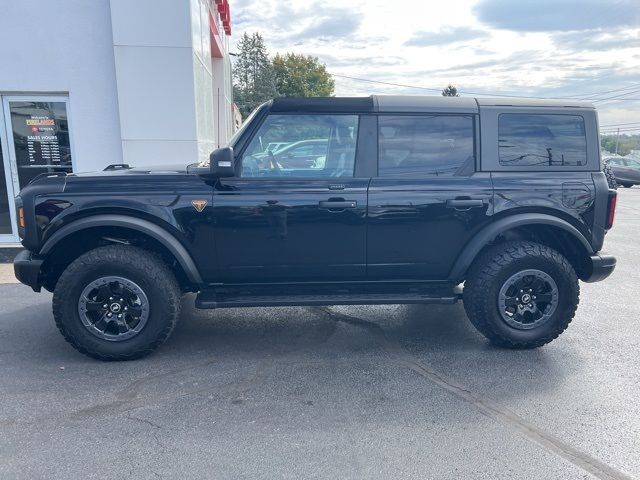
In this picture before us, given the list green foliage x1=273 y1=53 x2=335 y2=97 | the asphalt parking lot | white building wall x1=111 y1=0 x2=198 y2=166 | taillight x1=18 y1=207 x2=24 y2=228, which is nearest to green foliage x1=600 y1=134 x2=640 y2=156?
green foliage x1=273 y1=53 x2=335 y2=97

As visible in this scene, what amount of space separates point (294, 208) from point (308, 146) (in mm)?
561

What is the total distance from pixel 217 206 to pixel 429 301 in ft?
6.30

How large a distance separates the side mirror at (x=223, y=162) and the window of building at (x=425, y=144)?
48.0 inches

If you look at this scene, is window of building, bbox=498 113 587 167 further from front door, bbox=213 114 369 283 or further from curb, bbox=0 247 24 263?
curb, bbox=0 247 24 263

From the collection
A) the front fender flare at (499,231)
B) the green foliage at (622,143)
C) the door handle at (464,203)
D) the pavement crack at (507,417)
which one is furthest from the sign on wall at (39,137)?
the green foliage at (622,143)

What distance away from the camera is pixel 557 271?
412 cm

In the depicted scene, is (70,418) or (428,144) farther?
(428,144)

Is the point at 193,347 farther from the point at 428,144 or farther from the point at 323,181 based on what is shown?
the point at 428,144

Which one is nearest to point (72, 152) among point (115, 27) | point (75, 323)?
point (115, 27)

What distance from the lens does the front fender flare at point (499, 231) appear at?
13.2 ft

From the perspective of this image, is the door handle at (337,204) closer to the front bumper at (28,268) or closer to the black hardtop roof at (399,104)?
the black hardtop roof at (399,104)

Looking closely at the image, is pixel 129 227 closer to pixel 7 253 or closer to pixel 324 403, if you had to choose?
pixel 324 403

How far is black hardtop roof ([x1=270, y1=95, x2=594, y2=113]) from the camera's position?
4.05 meters

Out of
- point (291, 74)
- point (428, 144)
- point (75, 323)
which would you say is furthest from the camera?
point (291, 74)
